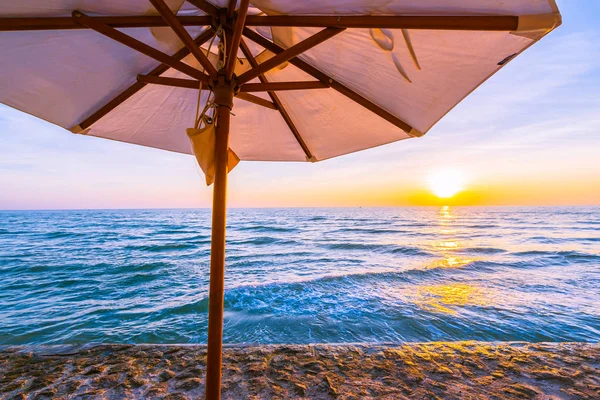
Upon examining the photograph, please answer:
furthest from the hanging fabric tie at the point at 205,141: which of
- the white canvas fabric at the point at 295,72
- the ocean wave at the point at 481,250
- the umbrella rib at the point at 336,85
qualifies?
the ocean wave at the point at 481,250

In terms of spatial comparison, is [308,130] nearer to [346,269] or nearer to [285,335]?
[285,335]

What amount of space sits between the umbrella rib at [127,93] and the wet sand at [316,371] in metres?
2.40

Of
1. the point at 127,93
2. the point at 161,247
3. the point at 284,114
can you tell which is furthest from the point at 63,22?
the point at 161,247

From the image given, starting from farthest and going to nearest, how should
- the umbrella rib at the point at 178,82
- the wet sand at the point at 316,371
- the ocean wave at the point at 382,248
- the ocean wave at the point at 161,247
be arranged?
the ocean wave at the point at 161,247, the ocean wave at the point at 382,248, the wet sand at the point at 316,371, the umbrella rib at the point at 178,82

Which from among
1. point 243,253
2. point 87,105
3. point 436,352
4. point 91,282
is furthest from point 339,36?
point 243,253

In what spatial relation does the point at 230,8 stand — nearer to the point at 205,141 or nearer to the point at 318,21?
the point at 318,21

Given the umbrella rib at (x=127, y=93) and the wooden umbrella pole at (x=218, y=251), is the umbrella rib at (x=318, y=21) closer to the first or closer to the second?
the umbrella rib at (x=127, y=93)

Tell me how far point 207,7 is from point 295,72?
88 cm

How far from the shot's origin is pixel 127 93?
2283 millimetres

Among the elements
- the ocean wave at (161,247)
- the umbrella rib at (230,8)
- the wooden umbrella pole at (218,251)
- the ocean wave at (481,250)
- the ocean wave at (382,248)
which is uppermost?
the umbrella rib at (230,8)

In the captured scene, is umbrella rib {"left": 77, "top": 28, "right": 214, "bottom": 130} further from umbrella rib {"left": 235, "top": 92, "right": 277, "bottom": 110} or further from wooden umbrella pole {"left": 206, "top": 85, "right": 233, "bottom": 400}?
wooden umbrella pole {"left": 206, "top": 85, "right": 233, "bottom": 400}

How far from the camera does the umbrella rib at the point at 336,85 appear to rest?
6.55 feet

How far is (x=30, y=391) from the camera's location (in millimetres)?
2529

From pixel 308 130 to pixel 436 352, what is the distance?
2.99 m
